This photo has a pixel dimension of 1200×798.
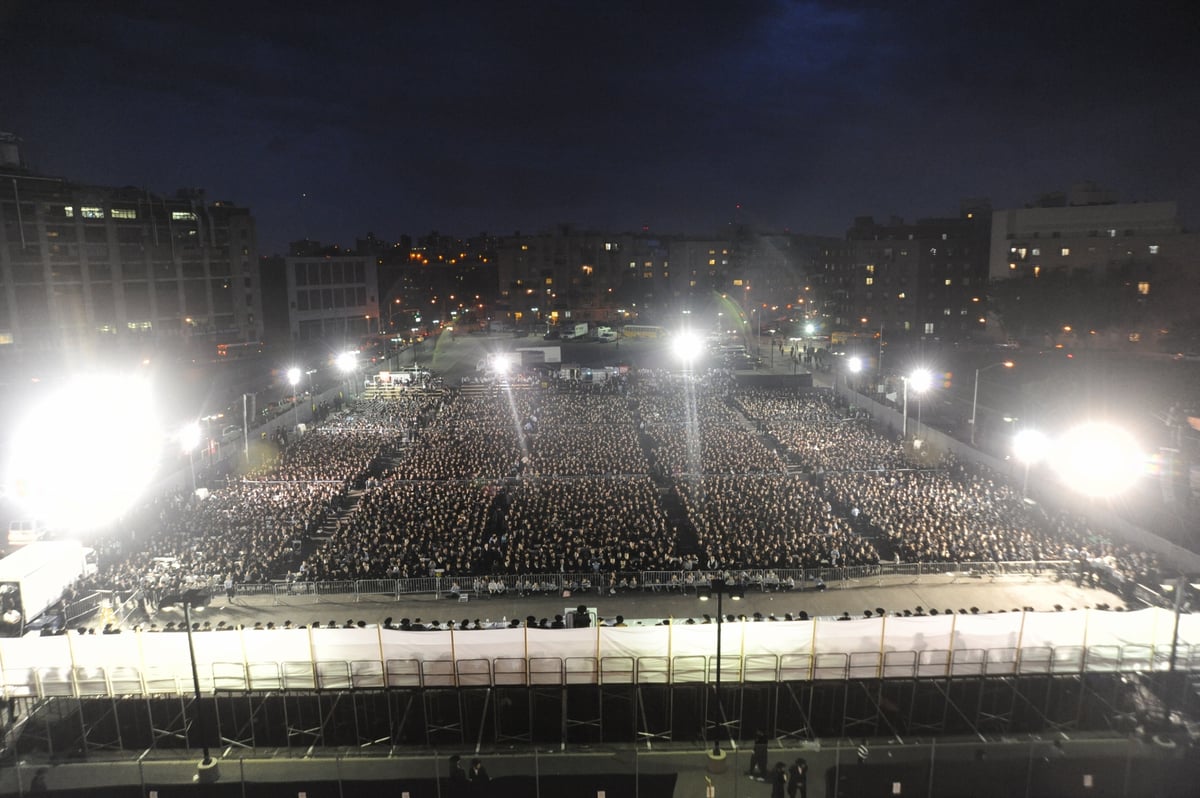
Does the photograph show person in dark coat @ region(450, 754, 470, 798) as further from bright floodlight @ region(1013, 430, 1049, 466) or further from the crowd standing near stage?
bright floodlight @ region(1013, 430, 1049, 466)

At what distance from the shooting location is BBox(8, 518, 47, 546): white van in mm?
21016

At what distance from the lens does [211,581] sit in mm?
18562

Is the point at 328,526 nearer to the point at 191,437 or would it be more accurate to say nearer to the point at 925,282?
the point at 191,437

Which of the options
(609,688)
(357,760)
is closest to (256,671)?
(357,760)

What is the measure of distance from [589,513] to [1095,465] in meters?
17.2

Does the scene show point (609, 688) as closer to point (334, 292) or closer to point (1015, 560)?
point (1015, 560)

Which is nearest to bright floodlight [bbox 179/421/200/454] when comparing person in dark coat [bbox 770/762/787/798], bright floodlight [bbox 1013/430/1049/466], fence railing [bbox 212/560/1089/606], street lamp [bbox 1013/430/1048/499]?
fence railing [bbox 212/560/1089/606]

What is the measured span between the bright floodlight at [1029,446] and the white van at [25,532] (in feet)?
102

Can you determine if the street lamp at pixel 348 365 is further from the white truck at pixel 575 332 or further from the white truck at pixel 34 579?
the white truck at pixel 34 579

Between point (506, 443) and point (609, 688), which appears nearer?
point (609, 688)

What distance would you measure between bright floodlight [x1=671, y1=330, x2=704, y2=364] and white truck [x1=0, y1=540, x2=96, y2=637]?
47714 millimetres

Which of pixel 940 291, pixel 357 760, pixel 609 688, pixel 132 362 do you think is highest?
pixel 940 291

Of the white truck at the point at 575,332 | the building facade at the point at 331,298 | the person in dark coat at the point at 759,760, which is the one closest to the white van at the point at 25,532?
the person in dark coat at the point at 759,760

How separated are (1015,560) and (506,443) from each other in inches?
783
